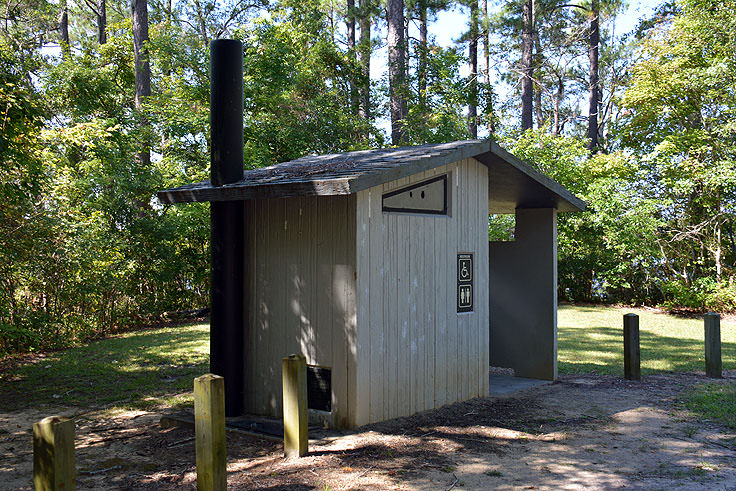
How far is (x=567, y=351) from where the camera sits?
41.1ft

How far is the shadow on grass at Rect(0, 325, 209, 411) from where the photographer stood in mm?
8336

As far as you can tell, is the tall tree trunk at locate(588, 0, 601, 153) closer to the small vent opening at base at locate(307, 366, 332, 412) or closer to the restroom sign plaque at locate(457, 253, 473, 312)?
the restroom sign plaque at locate(457, 253, 473, 312)

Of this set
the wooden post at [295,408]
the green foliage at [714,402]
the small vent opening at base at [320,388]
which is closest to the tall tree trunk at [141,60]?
the small vent opening at base at [320,388]

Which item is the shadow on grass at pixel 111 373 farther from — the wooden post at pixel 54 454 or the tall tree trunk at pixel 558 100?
the tall tree trunk at pixel 558 100

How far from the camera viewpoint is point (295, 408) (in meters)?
5.46

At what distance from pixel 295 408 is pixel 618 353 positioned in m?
8.71

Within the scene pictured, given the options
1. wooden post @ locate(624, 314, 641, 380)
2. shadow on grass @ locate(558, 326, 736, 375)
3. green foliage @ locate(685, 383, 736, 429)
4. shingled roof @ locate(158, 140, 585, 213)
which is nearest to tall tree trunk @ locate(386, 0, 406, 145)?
shadow on grass @ locate(558, 326, 736, 375)

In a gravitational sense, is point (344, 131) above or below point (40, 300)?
above

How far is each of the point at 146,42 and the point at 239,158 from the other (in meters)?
12.3

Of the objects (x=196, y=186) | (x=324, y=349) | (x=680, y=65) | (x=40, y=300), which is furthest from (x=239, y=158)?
(x=680, y=65)

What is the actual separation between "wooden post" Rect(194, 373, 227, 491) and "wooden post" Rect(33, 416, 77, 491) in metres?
1.01

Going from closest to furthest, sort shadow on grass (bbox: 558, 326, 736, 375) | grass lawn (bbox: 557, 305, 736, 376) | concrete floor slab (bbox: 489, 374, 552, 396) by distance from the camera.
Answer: concrete floor slab (bbox: 489, 374, 552, 396), shadow on grass (bbox: 558, 326, 736, 375), grass lawn (bbox: 557, 305, 736, 376)

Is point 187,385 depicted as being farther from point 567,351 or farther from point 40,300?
point 567,351

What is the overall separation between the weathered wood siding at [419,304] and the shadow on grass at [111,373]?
3107 millimetres
